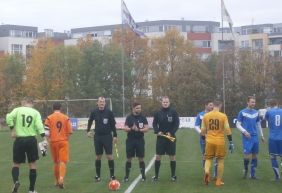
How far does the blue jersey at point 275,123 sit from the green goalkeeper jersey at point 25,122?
5871mm

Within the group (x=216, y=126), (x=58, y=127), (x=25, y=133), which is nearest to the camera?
(x=25, y=133)

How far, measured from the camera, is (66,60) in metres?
73.2

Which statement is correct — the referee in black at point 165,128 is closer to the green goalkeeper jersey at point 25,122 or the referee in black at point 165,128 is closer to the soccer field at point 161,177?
the soccer field at point 161,177

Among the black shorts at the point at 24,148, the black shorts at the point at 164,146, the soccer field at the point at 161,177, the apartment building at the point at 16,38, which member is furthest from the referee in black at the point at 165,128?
the apartment building at the point at 16,38

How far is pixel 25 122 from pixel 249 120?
19.1ft

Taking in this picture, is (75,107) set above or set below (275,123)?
below

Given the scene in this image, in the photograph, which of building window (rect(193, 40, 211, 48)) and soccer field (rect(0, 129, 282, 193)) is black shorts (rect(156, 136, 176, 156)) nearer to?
soccer field (rect(0, 129, 282, 193))

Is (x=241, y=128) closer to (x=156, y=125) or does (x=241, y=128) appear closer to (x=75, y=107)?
(x=156, y=125)

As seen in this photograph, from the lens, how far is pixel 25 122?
13.0 metres

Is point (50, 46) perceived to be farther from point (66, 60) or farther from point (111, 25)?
point (111, 25)

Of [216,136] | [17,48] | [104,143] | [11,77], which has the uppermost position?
[17,48]

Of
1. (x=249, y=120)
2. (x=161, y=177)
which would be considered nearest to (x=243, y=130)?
(x=249, y=120)

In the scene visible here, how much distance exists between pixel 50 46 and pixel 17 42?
37.6 m

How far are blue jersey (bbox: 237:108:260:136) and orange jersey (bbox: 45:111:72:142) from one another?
4.50 m
